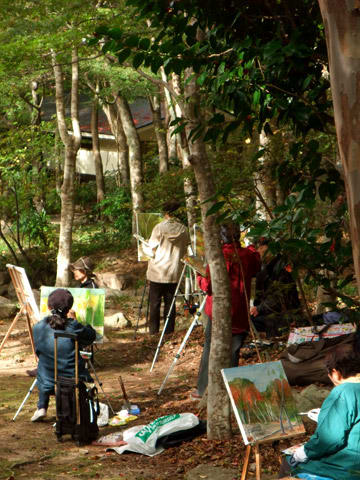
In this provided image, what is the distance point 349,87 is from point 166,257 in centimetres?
942

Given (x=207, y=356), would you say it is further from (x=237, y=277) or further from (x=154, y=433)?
(x=154, y=433)

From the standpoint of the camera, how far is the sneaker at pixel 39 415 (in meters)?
7.68

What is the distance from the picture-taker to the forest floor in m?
5.97

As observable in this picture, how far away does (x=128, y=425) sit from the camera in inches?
301

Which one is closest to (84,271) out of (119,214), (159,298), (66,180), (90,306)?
(90,306)

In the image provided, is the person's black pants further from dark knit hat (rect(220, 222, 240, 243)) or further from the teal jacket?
the teal jacket

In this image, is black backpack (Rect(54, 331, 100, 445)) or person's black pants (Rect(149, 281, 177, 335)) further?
person's black pants (Rect(149, 281, 177, 335))

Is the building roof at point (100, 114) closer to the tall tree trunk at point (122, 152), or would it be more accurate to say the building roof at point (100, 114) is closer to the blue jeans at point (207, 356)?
the tall tree trunk at point (122, 152)

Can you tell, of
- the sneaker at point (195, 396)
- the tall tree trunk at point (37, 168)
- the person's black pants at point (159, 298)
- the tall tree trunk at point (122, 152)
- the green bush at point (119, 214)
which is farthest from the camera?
the tall tree trunk at point (122, 152)

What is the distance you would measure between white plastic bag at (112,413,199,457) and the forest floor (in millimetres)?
76

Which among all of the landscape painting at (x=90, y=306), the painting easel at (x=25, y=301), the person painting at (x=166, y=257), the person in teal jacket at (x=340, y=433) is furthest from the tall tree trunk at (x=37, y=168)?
the person in teal jacket at (x=340, y=433)

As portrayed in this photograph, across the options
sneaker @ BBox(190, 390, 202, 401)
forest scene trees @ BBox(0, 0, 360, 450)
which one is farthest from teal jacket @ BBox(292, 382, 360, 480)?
sneaker @ BBox(190, 390, 202, 401)

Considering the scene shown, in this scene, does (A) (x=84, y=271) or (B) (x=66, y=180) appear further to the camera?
(B) (x=66, y=180)

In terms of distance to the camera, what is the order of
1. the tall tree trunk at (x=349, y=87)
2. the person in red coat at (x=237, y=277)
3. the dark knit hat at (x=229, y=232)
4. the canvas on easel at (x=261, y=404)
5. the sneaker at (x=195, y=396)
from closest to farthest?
the tall tree trunk at (x=349, y=87) < the canvas on easel at (x=261, y=404) < the dark knit hat at (x=229, y=232) < the person in red coat at (x=237, y=277) < the sneaker at (x=195, y=396)
